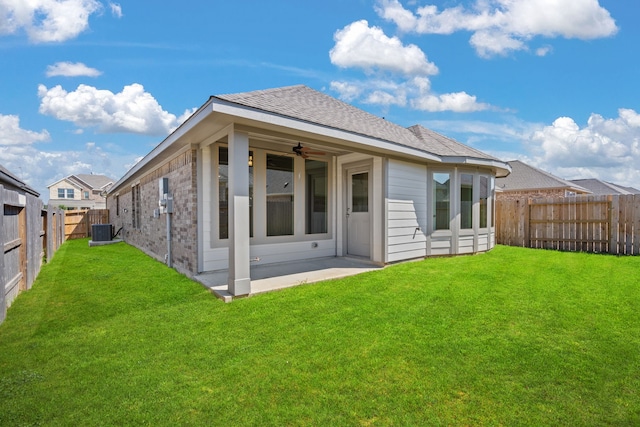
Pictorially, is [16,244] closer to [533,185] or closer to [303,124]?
[303,124]

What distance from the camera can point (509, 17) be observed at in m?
7.64

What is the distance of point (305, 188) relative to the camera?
23.6ft

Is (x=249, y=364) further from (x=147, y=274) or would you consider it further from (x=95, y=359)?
(x=147, y=274)

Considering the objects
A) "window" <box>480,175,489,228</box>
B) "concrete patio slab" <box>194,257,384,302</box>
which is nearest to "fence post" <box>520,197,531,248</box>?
"window" <box>480,175,489,228</box>

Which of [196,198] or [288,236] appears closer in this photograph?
[196,198]

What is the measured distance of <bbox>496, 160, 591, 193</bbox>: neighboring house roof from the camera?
19328 millimetres

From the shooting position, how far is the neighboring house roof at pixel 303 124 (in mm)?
4320

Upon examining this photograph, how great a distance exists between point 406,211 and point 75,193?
43236mm

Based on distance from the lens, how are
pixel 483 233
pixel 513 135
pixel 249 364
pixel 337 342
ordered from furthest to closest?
pixel 513 135 → pixel 483 233 → pixel 337 342 → pixel 249 364

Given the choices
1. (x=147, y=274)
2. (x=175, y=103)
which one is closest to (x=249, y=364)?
(x=147, y=274)

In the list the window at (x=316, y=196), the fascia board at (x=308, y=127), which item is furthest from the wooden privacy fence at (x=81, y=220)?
the fascia board at (x=308, y=127)

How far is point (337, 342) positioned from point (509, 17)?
29.4ft

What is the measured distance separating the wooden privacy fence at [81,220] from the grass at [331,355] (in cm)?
1402

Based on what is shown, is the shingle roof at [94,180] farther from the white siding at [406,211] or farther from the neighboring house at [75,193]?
the white siding at [406,211]
